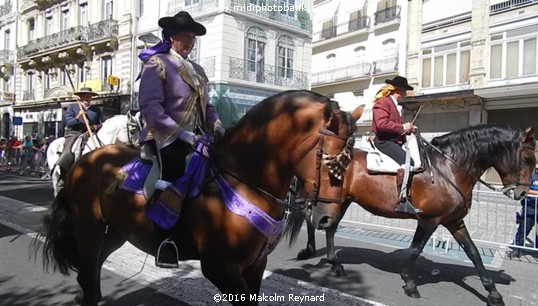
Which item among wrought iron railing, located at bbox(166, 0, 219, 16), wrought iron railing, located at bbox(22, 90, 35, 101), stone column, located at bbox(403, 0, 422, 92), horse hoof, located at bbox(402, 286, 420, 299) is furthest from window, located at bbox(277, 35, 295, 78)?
wrought iron railing, located at bbox(22, 90, 35, 101)

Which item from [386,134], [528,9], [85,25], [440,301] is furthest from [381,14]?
[440,301]

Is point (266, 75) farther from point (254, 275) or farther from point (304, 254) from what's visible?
point (254, 275)

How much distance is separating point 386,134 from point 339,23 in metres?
26.0

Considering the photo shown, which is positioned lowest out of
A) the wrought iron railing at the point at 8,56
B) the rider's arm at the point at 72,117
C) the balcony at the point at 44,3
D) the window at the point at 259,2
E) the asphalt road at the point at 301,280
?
the asphalt road at the point at 301,280

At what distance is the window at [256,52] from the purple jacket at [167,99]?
20765mm

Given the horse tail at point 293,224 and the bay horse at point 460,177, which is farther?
the horse tail at point 293,224

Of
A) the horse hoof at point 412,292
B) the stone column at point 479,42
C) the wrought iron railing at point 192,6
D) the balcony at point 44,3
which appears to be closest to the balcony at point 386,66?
the stone column at point 479,42

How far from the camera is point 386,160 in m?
5.26

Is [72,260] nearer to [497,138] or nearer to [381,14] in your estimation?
[497,138]

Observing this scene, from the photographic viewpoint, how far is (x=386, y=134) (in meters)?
5.52

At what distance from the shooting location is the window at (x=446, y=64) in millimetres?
20531

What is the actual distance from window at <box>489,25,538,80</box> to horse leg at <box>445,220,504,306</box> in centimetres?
1702

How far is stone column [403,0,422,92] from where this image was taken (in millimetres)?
22438

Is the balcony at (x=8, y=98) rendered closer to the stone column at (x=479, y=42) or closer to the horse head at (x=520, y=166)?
the stone column at (x=479, y=42)
